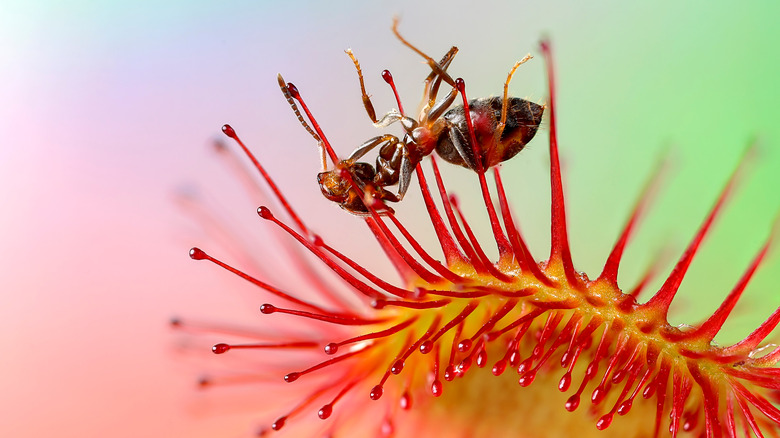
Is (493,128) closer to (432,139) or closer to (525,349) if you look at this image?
(432,139)

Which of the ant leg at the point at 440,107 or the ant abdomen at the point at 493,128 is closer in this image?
the ant abdomen at the point at 493,128

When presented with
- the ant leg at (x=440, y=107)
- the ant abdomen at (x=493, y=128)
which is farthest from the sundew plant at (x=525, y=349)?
the ant leg at (x=440, y=107)

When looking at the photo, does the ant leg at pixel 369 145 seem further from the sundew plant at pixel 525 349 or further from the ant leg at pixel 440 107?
the sundew plant at pixel 525 349

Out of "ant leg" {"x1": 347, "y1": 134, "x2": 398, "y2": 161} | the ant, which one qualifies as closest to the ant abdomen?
the ant

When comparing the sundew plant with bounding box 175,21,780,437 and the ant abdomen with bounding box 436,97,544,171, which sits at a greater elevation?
the ant abdomen with bounding box 436,97,544,171

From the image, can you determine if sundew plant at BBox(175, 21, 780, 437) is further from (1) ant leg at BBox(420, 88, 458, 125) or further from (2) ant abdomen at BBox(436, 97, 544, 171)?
(1) ant leg at BBox(420, 88, 458, 125)

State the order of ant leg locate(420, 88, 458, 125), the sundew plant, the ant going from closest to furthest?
the sundew plant, the ant, ant leg locate(420, 88, 458, 125)
